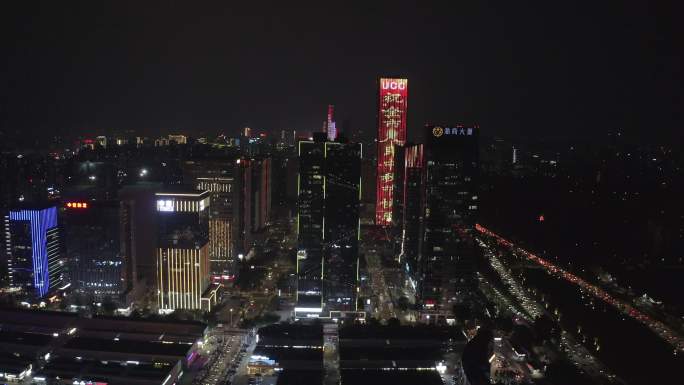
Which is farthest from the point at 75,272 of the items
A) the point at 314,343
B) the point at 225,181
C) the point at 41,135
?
the point at 41,135

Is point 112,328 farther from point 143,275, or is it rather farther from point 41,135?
point 41,135

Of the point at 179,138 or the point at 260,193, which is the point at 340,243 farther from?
the point at 179,138

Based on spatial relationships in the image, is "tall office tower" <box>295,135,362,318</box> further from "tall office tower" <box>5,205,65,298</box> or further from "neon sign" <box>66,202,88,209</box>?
"tall office tower" <box>5,205,65,298</box>

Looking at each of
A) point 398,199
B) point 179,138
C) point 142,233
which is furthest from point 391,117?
point 179,138

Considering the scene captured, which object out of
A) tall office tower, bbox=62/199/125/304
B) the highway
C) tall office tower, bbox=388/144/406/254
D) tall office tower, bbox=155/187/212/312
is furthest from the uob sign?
tall office tower, bbox=62/199/125/304

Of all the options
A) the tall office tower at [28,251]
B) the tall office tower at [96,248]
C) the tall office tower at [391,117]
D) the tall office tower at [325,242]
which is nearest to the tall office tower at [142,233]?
the tall office tower at [96,248]

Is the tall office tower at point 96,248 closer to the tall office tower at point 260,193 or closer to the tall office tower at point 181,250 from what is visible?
the tall office tower at point 181,250
